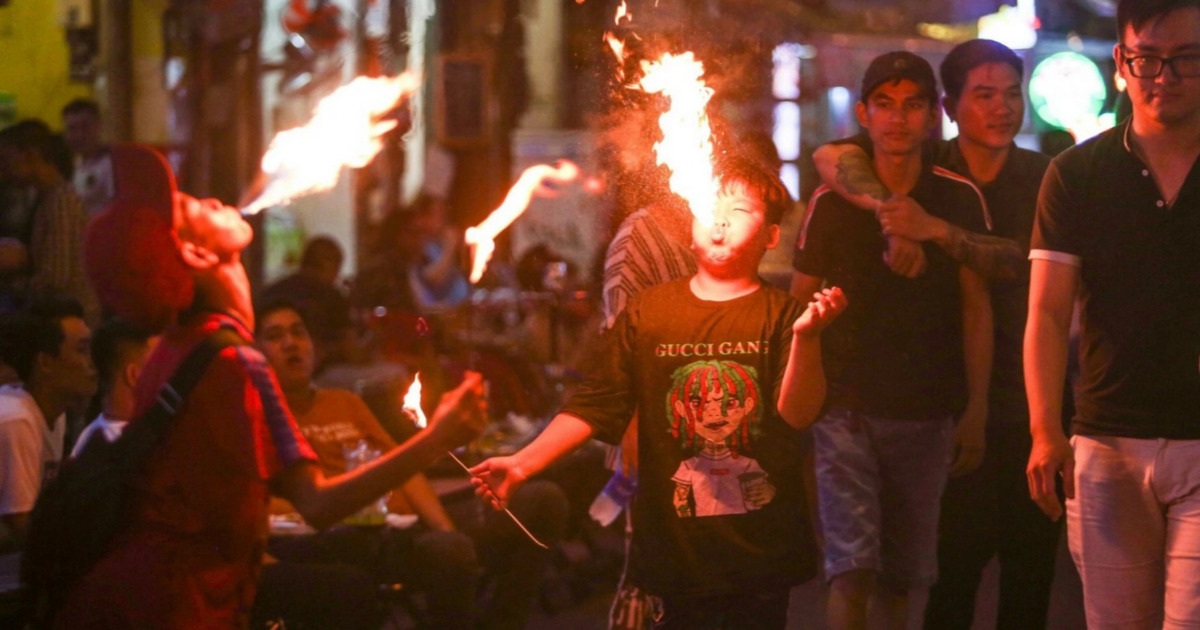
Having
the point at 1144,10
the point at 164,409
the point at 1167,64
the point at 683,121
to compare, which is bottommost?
the point at 164,409

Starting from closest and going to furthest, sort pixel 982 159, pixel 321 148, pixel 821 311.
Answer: pixel 821 311 → pixel 321 148 → pixel 982 159

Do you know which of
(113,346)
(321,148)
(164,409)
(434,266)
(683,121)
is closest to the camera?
(164,409)

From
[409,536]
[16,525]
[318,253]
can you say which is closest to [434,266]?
[318,253]

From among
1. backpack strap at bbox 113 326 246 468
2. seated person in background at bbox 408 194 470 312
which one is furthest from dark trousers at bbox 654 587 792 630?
seated person in background at bbox 408 194 470 312

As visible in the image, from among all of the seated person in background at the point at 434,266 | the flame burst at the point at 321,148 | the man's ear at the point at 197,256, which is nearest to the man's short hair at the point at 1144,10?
the flame burst at the point at 321,148

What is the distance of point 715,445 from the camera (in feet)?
13.1

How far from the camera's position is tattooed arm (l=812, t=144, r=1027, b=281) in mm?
4680

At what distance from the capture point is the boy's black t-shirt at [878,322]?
4.76 metres

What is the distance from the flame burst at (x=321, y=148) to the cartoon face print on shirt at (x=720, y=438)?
3.72ft

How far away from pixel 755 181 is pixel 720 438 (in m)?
0.69

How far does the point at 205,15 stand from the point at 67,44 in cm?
119

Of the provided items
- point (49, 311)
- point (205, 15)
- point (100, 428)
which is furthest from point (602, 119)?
point (205, 15)

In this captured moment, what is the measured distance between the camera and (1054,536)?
5078 millimetres

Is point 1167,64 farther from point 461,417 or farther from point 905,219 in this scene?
point 461,417
